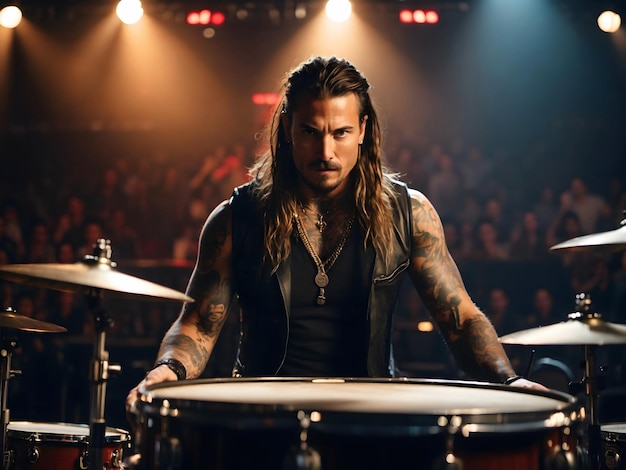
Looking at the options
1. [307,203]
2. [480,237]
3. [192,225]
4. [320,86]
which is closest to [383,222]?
[307,203]

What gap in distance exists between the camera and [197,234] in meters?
8.62

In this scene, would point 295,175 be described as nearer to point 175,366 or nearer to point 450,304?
point 450,304

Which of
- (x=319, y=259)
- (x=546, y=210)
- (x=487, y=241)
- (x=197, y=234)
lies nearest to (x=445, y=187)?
(x=487, y=241)

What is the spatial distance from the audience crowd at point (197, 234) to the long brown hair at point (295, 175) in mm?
3857

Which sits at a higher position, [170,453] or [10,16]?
[10,16]

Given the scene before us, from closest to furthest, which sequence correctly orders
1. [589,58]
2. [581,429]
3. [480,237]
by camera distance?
[581,429] < [480,237] < [589,58]

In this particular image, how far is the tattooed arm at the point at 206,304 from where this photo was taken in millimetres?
2543

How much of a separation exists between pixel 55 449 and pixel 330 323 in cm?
125

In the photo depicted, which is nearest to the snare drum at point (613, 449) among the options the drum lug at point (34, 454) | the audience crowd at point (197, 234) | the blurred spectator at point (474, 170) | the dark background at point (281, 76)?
the drum lug at point (34, 454)

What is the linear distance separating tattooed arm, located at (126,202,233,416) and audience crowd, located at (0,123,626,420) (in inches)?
160

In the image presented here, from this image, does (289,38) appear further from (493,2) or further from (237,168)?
(493,2)

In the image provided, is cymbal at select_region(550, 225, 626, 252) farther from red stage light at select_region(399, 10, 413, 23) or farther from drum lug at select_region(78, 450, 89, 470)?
red stage light at select_region(399, 10, 413, 23)

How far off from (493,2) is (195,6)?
3.04 m

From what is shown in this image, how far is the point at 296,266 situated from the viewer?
2.69 metres
